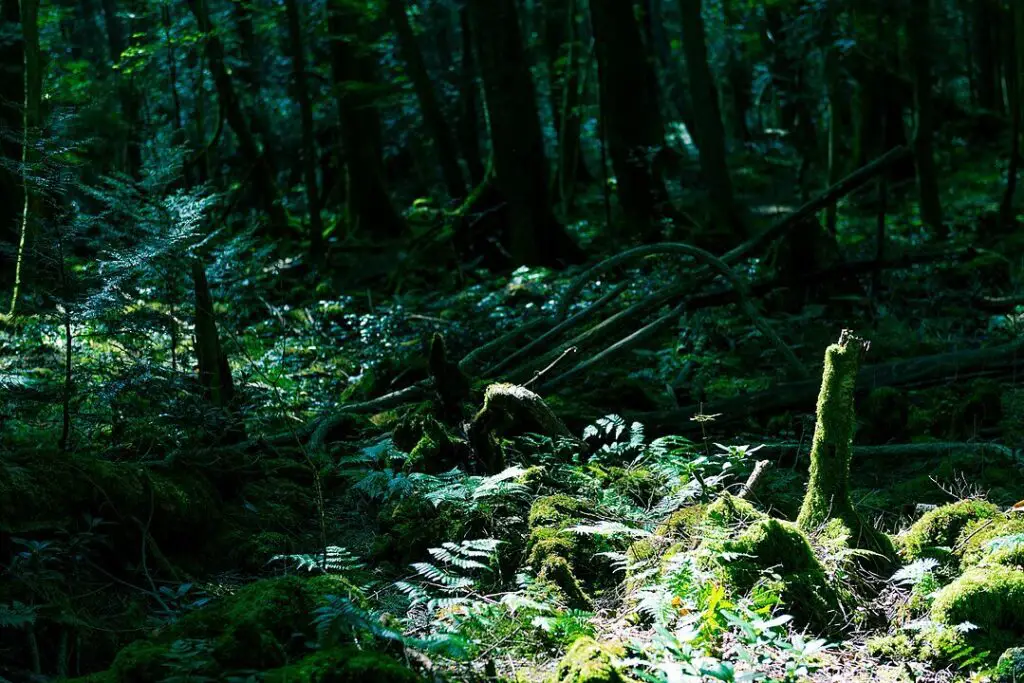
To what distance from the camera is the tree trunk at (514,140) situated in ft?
45.1

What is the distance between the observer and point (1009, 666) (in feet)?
11.0

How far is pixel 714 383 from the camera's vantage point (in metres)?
7.92

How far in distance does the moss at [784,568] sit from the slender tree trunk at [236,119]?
12.3 m

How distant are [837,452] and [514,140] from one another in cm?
1034

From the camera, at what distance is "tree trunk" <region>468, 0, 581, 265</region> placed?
13.8 meters

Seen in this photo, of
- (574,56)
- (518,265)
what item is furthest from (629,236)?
(574,56)

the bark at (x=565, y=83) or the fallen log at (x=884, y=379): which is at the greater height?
the bark at (x=565, y=83)

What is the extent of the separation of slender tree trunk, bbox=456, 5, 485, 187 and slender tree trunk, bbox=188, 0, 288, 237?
3.99 metres

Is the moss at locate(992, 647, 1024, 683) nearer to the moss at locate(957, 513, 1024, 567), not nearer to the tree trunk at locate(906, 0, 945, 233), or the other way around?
the moss at locate(957, 513, 1024, 567)

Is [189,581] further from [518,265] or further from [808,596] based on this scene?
[518,265]

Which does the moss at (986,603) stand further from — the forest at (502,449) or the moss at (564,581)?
the moss at (564,581)

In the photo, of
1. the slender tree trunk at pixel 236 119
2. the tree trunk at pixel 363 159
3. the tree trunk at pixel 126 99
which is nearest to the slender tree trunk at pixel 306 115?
the slender tree trunk at pixel 236 119

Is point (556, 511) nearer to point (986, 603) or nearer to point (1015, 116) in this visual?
point (986, 603)

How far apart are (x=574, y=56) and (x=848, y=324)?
11639mm
